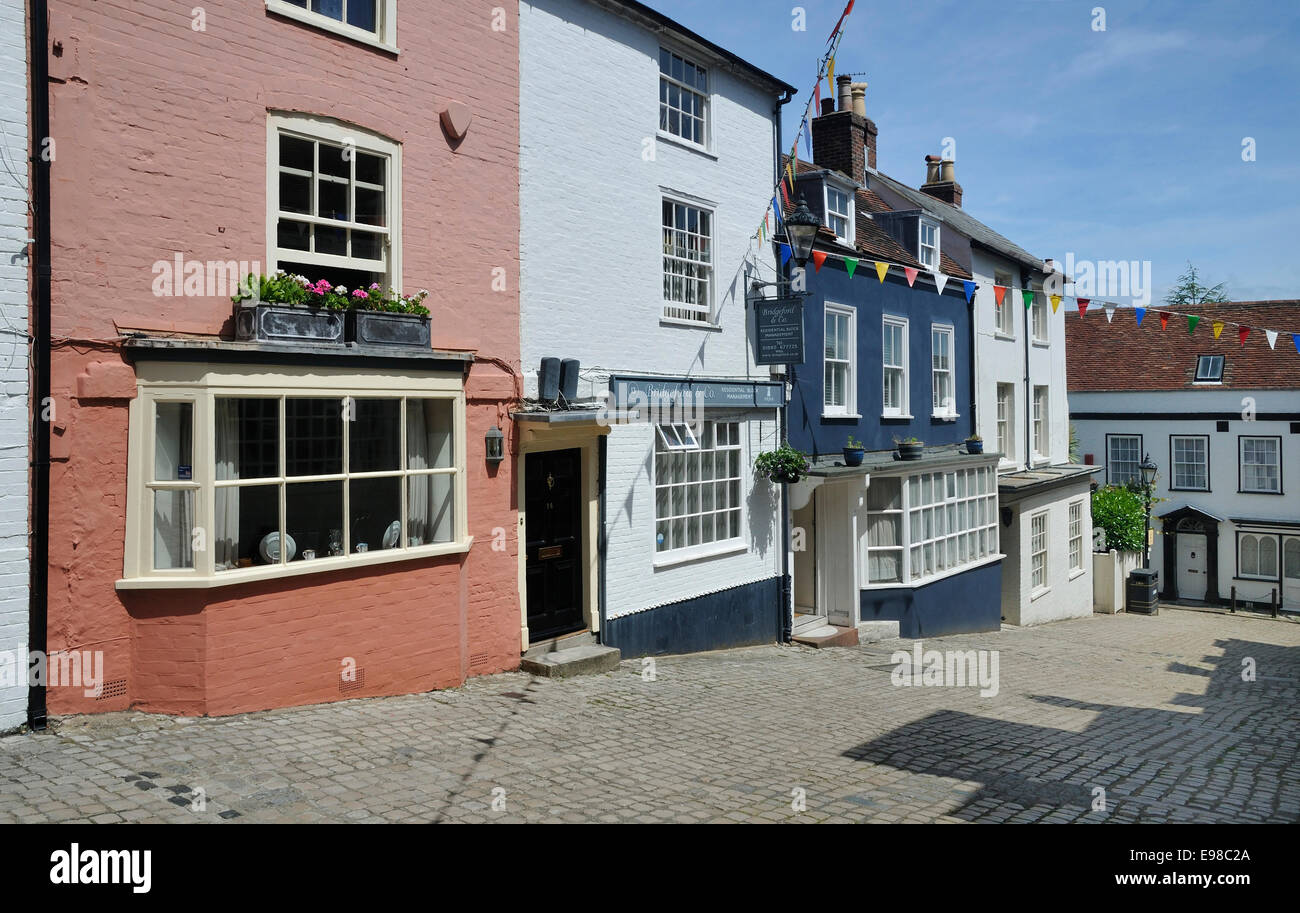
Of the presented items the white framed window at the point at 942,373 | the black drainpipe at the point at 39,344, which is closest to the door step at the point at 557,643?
the black drainpipe at the point at 39,344

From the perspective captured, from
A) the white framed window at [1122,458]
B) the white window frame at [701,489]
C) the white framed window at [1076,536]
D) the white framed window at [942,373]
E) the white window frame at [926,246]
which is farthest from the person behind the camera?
the white framed window at [1122,458]

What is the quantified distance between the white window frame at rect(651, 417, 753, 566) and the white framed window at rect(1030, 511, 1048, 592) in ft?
38.4

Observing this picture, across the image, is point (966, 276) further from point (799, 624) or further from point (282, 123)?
point (282, 123)

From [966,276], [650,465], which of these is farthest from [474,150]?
[966,276]

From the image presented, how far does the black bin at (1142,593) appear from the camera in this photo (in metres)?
28.8

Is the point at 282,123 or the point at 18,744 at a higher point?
the point at 282,123

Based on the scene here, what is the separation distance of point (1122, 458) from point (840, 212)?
2340cm

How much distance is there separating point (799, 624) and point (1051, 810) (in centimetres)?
925

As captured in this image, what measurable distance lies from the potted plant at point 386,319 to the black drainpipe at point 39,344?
245cm

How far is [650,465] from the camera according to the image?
12.6 meters

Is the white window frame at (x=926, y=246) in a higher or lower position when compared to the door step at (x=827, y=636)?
higher

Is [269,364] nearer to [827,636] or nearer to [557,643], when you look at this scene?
[557,643]

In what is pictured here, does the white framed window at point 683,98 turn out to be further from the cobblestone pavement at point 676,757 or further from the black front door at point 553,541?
the cobblestone pavement at point 676,757

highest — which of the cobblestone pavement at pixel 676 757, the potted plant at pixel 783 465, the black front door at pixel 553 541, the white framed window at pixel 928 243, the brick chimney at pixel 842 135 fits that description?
the brick chimney at pixel 842 135
